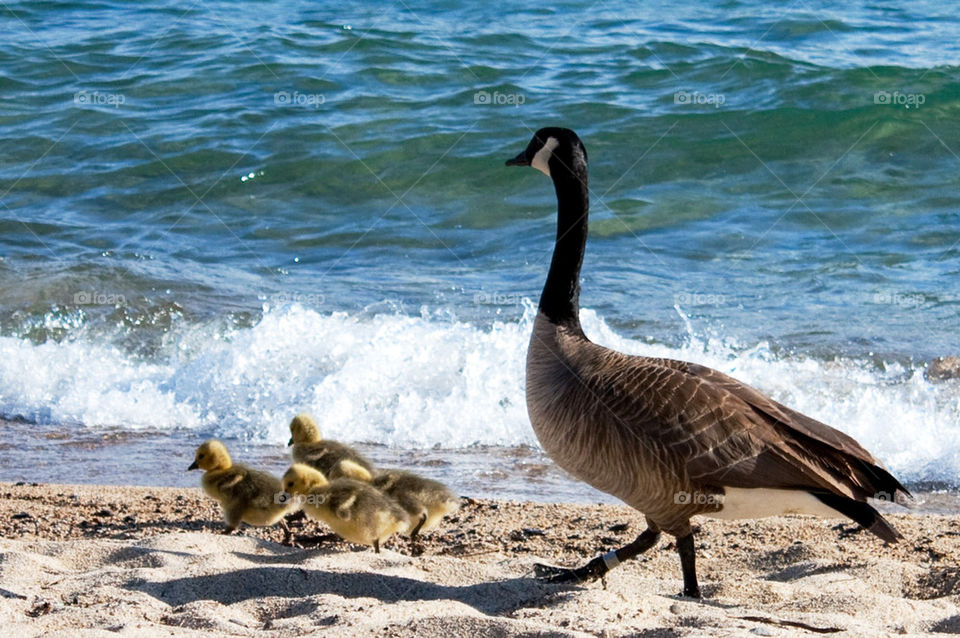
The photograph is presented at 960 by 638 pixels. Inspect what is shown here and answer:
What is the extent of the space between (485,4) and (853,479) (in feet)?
54.7

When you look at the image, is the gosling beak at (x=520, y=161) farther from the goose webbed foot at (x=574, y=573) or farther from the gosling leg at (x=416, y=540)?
the goose webbed foot at (x=574, y=573)

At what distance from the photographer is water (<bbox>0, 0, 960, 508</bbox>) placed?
9.34m

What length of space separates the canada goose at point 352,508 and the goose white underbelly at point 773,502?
1.67 metres

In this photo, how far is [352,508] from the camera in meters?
5.52

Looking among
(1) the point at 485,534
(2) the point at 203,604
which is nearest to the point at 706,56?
(1) the point at 485,534

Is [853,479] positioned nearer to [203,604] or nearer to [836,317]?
[203,604]

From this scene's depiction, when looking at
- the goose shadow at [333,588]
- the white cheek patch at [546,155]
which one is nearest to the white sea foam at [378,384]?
the white cheek patch at [546,155]

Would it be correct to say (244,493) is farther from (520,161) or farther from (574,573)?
(520,161)

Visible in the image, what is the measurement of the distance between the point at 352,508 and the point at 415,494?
1.63ft

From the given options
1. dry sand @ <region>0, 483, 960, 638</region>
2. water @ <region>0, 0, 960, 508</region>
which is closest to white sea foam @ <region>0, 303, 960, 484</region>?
water @ <region>0, 0, 960, 508</region>

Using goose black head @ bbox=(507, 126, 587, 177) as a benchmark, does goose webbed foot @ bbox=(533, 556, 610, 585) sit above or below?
below

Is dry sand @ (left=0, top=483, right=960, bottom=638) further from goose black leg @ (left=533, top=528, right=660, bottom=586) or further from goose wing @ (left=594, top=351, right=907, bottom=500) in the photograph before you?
goose wing @ (left=594, top=351, right=907, bottom=500)

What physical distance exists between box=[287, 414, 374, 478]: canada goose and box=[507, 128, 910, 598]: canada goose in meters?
1.59

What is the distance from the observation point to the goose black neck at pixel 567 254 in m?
5.78
